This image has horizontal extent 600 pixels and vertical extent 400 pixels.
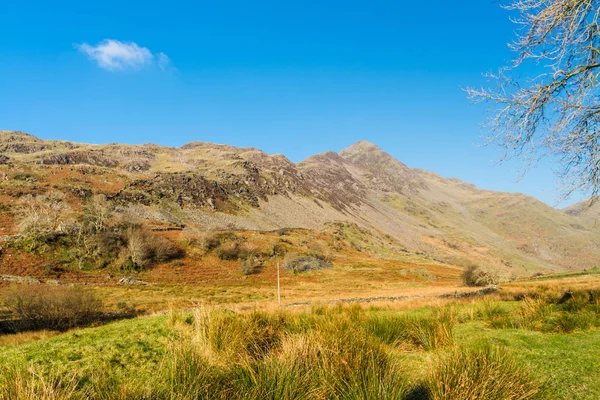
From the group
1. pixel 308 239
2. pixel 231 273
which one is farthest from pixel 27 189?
pixel 308 239

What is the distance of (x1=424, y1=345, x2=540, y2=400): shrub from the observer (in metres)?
3.50

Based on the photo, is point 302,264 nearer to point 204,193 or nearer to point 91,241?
point 91,241

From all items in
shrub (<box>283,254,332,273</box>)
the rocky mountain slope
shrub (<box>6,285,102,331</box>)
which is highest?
the rocky mountain slope

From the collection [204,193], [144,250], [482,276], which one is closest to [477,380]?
[482,276]

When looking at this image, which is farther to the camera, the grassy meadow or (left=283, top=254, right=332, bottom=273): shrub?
(left=283, top=254, right=332, bottom=273): shrub

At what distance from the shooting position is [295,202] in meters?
137

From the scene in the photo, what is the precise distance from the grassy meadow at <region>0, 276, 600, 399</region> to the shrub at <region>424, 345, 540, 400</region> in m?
0.02

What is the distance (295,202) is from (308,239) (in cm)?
4976

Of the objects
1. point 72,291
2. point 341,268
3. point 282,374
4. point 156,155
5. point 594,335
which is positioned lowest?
point 341,268

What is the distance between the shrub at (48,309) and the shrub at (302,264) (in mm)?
47517

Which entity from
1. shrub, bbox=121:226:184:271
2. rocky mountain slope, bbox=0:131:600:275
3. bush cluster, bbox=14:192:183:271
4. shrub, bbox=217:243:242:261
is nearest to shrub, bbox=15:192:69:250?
bush cluster, bbox=14:192:183:271

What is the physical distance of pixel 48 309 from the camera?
744 inches

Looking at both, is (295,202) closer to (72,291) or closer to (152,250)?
(152,250)

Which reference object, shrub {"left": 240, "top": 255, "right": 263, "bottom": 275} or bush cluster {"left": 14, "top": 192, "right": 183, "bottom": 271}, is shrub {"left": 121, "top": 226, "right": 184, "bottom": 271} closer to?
bush cluster {"left": 14, "top": 192, "right": 183, "bottom": 271}
